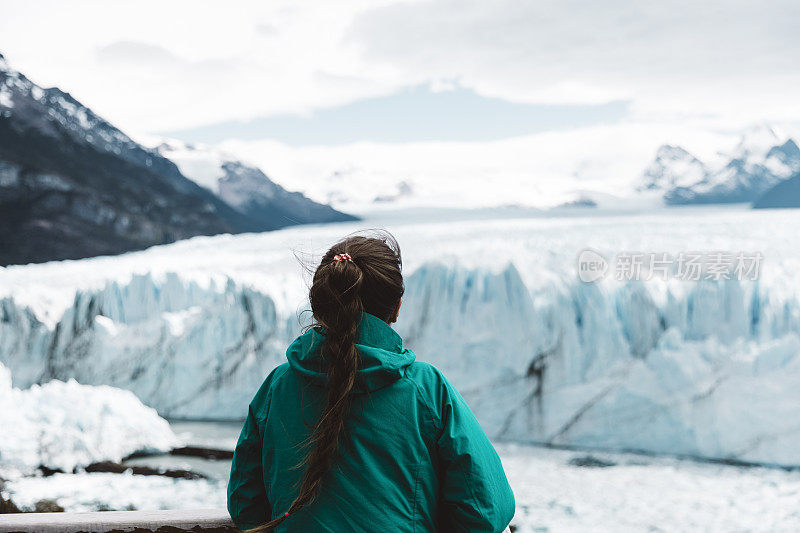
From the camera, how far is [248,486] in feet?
3.66

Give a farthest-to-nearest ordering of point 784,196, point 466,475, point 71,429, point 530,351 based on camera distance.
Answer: point 784,196
point 530,351
point 71,429
point 466,475

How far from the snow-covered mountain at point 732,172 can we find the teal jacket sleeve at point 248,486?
25105 mm

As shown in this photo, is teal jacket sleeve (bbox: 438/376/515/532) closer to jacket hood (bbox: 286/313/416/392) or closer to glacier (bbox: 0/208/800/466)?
jacket hood (bbox: 286/313/416/392)

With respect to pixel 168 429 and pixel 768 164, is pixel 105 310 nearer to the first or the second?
pixel 168 429

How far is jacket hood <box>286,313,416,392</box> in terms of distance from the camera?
953mm

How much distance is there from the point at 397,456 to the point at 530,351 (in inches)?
227

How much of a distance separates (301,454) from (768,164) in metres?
27.4

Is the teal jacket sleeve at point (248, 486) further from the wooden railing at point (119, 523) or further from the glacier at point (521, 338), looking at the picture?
the glacier at point (521, 338)

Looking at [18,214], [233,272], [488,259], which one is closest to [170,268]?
[233,272]

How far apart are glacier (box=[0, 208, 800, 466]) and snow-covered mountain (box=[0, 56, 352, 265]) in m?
1.29

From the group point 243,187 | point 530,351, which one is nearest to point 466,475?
point 530,351

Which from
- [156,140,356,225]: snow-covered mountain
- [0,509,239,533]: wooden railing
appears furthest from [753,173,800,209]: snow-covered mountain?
[0,509,239,533]: wooden railing

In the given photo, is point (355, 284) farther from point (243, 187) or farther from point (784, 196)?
point (784, 196)

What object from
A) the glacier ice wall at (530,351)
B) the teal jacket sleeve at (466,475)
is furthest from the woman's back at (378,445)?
the glacier ice wall at (530,351)
